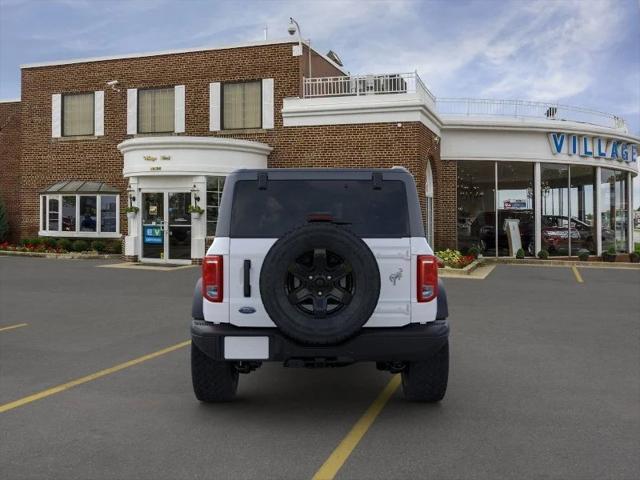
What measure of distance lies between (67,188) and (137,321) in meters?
16.1

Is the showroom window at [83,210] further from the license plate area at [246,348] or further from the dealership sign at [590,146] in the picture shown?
the license plate area at [246,348]

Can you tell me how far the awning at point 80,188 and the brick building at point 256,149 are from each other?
67 millimetres

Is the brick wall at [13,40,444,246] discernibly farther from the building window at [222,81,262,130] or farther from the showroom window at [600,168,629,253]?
the showroom window at [600,168,629,253]

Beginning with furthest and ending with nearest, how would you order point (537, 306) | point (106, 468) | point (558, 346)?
point (537, 306) < point (558, 346) < point (106, 468)

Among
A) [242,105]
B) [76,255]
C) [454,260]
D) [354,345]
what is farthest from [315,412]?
[76,255]

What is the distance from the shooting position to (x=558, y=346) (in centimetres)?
760

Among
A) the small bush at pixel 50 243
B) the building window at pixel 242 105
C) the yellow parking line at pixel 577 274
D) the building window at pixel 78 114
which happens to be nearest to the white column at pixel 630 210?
the yellow parking line at pixel 577 274

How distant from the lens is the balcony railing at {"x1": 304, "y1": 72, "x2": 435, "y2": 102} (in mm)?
19391

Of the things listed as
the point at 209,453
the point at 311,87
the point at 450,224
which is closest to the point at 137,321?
the point at 209,453

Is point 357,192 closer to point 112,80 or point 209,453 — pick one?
point 209,453

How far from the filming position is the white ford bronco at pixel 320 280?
430 centimetres

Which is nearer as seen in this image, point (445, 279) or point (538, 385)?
point (538, 385)

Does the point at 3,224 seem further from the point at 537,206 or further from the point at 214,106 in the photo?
the point at 537,206

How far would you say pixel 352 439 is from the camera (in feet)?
14.2
